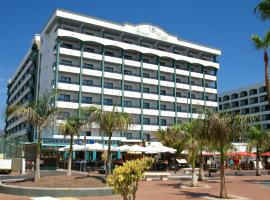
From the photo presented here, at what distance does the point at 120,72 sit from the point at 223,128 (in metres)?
51.7

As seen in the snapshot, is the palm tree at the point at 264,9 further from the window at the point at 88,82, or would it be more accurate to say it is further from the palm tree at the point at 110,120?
the window at the point at 88,82

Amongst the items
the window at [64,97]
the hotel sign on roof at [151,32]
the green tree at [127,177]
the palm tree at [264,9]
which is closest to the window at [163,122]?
the hotel sign on roof at [151,32]

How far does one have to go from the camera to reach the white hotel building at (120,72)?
64.1 metres

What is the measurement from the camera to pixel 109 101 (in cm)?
6831

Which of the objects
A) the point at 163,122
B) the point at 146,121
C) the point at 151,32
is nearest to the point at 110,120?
the point at 146,121

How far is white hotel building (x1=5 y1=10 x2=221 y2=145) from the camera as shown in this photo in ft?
210

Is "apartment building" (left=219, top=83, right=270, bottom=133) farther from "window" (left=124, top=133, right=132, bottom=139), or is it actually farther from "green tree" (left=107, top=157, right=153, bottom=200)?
"green tree" (left=107, top=157, right=153, bottom=200)

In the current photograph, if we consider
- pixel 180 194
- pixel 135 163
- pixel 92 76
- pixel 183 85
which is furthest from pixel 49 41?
pixel 135 163

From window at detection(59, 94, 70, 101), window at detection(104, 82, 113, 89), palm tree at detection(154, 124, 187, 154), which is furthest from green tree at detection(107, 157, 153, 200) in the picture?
window at detection(104, 82, 113, 89)

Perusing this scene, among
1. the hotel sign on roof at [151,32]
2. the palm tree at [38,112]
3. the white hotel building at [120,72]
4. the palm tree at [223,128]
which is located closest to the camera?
the palm tree at [223,128]

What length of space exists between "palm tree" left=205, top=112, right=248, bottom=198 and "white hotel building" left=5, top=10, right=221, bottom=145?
1610 inches

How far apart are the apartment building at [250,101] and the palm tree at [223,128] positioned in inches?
3061

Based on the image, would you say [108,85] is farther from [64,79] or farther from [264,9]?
[264,9]

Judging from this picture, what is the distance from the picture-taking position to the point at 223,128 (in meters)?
19.3
